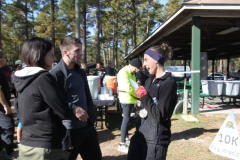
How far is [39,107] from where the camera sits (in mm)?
2260

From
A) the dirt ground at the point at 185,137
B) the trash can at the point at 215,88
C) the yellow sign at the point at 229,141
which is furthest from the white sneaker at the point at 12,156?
the trash can at the point at 215,88

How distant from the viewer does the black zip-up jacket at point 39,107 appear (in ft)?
7.36

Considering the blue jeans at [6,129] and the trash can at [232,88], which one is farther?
the trash can at [232,88]

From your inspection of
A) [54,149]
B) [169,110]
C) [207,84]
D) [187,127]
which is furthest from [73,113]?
[207,84]

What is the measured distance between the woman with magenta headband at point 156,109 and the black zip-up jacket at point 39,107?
0.80 metres

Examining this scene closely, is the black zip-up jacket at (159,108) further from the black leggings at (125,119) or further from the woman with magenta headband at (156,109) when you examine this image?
the black leggings at (125,119)

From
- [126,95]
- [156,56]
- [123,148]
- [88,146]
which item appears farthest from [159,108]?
[123,148]

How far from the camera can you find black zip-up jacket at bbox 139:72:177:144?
103 inches

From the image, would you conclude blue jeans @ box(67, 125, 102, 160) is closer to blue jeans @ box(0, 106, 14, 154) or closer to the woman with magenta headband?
the woman with magenta headband

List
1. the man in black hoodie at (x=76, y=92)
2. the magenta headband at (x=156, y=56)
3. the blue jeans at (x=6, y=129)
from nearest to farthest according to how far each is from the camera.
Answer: the magenta headband at (x=156, y=56) → the man in black hoodie at (x=76, y=92) → the blue jeans at (x=6, y=129)

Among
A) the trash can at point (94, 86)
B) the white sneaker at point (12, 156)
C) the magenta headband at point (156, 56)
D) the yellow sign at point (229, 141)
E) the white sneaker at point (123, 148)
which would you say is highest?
the magenta headband at point (156, 56)

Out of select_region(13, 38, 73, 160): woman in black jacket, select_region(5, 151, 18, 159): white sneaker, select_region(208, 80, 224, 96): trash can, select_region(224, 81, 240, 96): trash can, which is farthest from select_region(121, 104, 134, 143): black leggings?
select_region(224, 81, 240, 96): trash can

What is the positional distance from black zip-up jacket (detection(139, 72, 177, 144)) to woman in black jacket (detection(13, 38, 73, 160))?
79cm

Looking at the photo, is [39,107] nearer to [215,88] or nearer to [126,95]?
[126,95]
